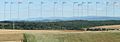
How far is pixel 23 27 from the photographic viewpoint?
240 ft

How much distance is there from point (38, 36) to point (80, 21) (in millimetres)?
58065

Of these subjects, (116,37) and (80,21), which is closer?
(116,37)

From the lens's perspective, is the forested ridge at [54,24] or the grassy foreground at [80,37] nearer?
the grassy foreground at [80,37]

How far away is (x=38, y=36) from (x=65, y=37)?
5.36 ft

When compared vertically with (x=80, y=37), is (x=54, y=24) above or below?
above

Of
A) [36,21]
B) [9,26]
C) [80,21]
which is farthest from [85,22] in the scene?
[9,26]

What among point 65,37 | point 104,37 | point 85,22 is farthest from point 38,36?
point 85,22

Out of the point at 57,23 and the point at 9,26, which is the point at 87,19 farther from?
the point at 9,26

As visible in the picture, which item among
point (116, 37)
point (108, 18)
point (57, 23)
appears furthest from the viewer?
point (57, 23)

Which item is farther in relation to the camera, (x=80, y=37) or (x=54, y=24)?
(x=54, y=24)

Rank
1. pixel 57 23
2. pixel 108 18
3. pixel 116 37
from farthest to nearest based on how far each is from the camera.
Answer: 1. pixel 57 23
2. pixel 108 18
3. pixel 116 37

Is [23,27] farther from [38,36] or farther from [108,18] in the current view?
[38,36]

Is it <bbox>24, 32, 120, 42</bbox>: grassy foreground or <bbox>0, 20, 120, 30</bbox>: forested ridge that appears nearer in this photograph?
<bbox>24, 32, 120, 42</bbox>: grassy foreground

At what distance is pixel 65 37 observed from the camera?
65.5 ft
